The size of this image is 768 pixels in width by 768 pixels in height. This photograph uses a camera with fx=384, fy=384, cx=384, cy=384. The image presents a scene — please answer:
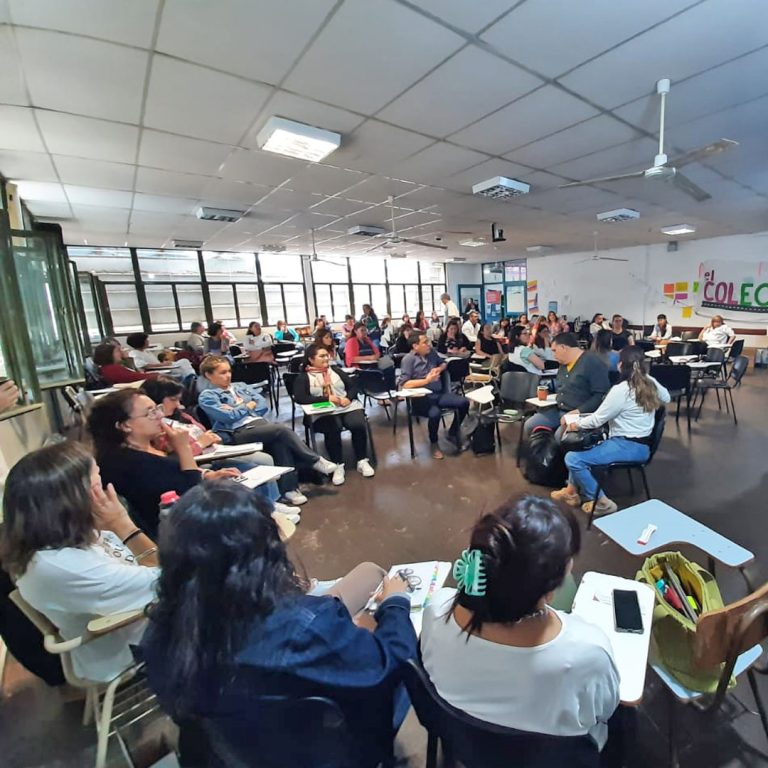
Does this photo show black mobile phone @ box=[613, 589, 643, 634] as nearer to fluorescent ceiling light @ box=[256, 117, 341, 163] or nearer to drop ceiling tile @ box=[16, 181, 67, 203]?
fluorescent ceiling light @ box=[256, 117, 341, 163]

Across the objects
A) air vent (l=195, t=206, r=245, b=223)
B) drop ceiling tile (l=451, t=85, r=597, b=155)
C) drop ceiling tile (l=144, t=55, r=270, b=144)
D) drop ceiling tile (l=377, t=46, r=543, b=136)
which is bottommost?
drop ceiling tile (l=451, t=85, r=597, b=155)

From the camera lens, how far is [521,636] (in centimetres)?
80

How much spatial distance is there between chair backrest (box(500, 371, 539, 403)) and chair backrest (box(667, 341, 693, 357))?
14.5ft

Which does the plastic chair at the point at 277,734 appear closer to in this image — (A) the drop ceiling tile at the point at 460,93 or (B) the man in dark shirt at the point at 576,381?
(B) the man in dark shirt at the point at 576,381

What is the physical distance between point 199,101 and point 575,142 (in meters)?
3.10

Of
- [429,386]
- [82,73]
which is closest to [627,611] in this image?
[429,386]

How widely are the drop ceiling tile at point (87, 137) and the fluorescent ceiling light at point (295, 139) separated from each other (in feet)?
3.27

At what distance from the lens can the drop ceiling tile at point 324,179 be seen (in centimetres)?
398

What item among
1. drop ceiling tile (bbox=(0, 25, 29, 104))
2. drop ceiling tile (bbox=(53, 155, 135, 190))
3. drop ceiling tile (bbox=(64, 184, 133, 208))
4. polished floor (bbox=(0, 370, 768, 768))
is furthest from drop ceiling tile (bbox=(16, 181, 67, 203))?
polished floor (bbox=(0, 370, 768, 768))

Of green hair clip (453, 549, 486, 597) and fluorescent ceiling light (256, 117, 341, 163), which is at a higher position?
fluorescent ceiling light (256, 117, 341, 163)

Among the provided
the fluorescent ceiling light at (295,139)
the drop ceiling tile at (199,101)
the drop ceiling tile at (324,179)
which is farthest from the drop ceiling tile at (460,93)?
the drop ceiling tile at (324,179)

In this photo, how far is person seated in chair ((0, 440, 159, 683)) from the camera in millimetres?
1125

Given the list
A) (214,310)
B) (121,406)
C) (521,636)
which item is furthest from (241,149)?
(214,310)

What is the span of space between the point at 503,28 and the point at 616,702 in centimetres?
279
